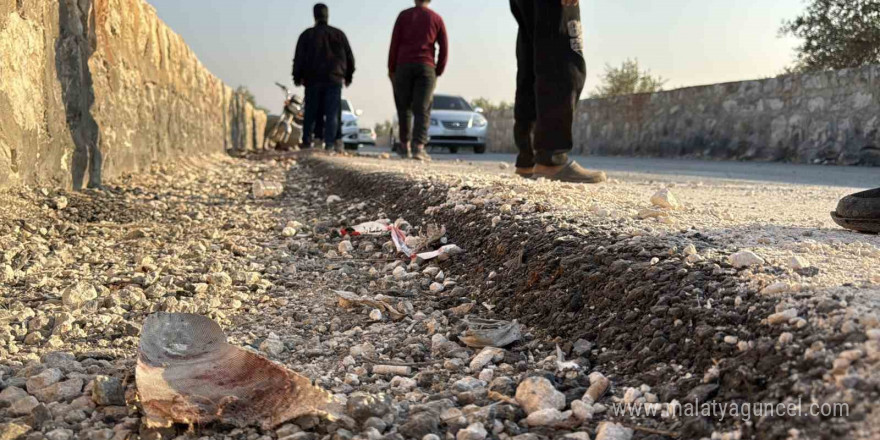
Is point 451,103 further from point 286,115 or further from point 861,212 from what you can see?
point 861,212

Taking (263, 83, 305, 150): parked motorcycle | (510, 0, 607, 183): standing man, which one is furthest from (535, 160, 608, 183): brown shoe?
(263, 83, 305, 150): parked motorcycle

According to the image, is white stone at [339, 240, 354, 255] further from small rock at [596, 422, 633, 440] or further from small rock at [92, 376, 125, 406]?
small rock at [596, 422, 633, 440]

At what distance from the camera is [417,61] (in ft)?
25.4

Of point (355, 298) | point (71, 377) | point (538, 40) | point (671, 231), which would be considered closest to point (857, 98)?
point (538, 40)

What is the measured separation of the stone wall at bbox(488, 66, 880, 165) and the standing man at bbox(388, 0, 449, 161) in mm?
4226

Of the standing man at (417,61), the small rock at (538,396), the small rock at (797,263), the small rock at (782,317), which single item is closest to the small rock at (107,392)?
the small rock at (538,396)

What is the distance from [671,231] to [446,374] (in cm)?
87

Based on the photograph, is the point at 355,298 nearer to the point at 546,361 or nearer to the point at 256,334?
the point at 256,334

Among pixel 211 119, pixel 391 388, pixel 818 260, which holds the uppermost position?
pixel 211 119

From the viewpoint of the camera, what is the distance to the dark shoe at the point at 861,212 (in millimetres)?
2095

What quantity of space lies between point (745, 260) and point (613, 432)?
0.59m

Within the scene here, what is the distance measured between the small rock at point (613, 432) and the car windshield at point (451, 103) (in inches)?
598

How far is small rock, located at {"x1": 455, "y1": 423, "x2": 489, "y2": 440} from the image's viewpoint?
127cm

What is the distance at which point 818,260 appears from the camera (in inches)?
65.2
